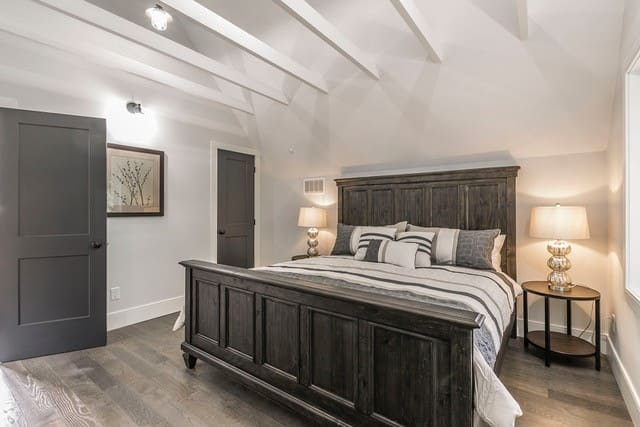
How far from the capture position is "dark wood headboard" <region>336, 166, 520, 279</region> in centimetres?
315

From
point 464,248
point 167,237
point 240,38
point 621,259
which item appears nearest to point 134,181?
point 167,237

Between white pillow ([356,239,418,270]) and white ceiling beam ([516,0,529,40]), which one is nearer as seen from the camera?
white ceiling beam ([516,0,529,40])

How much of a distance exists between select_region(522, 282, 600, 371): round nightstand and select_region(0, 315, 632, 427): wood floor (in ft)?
0.40

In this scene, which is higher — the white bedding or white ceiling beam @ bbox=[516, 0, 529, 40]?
white ceiling beam @ bbox=[516, 0, 529, 40]

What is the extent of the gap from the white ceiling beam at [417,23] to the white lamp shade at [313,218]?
2.28 metres

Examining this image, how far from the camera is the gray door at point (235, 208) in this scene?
4355mm

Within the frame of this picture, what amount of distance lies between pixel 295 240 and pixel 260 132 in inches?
63.9

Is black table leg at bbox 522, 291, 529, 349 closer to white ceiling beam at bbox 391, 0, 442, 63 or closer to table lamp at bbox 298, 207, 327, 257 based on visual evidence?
white ceiling beam at bbox 391, 0, 442, 63

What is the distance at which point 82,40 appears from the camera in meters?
2.68

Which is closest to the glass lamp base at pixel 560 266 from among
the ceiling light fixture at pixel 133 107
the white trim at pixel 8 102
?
the ceiling light fixture at pixel 133 107

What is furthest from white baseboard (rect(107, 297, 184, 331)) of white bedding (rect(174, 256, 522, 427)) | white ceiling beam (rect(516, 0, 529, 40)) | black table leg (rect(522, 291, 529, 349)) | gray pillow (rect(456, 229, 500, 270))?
white ceiling beam (rect(516, 0, 529, 40))

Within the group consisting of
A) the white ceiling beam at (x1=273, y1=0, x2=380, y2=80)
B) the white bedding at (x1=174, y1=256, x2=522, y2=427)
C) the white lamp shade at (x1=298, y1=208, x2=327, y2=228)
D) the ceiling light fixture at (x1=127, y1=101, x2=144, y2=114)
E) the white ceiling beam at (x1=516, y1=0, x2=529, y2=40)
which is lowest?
the white bedding at (x1=174, y1=256, x2=522, y2=427)

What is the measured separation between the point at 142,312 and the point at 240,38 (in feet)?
9.65

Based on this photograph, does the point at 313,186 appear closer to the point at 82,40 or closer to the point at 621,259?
the point at 82,40
